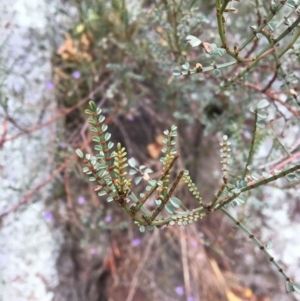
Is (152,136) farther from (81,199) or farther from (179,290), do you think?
(179,290)

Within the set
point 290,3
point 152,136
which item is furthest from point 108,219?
point 290,3

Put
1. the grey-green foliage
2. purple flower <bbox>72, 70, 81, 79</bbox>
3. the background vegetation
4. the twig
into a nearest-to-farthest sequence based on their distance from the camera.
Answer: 1. the grey-green foliage
2. the background vegetation
3. purple flower <bbox>72, 70, 81, 79</bbox>
4. the twig

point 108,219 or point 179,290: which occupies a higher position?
point 108,219

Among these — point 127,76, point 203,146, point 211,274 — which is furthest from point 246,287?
point 127,76

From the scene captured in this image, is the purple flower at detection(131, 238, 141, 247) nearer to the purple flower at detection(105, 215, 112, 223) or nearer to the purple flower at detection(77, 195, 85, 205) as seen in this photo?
the purple flower at detection(105, 215, 112, 223)

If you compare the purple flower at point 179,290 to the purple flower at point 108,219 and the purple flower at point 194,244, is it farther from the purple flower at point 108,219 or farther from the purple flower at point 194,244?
the purple flower at point 108,219

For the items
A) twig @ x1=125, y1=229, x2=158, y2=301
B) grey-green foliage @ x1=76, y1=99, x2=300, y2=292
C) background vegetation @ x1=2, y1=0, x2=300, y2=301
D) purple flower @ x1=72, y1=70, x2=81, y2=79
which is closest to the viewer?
grey-green foliage @ x1=76, y1=99, x2=300, y2=292

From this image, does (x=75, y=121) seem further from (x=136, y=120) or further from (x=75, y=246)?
(x=75, y=246)

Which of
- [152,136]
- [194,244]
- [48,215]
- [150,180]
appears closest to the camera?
[150,180]

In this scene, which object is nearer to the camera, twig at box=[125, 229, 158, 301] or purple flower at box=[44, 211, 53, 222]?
purple flower at box=[44, 211, 53, 222]

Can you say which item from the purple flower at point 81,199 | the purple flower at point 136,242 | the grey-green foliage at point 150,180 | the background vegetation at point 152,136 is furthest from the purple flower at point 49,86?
the grey-green foliage at point 150,180

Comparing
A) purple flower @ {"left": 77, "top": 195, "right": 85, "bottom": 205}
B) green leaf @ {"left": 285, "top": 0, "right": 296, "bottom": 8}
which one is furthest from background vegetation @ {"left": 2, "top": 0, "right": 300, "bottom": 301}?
green leaf @ {"left": 285, "top": 0, "right": 296, "bottom": 8}
